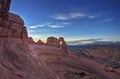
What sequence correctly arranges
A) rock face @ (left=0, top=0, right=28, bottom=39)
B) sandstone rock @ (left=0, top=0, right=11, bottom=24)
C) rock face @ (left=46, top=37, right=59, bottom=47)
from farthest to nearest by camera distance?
rock face @ (left=46, top=37, right=59, bottom=47) → rock face @ (left=0, top=0, right=28, bottom=39) → sandstone rock @ (left=0, top=0, right=11, bottom=24)

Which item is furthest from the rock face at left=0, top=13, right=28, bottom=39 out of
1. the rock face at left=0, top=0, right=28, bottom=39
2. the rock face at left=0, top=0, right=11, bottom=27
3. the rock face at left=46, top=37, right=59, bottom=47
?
the rock face at left=46, top=37, right=59, bottom=47

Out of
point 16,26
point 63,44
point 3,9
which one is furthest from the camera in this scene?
point 63,44

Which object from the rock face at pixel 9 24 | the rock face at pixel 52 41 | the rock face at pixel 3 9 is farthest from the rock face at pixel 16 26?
the rock face at pixel 52 41

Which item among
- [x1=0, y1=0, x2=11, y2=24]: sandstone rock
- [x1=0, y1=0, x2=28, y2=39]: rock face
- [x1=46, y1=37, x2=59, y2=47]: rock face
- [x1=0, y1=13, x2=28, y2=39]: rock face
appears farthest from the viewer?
[x1=46, y1=37, x2=59, y2=47]: rock face

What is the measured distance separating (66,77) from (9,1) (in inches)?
1029

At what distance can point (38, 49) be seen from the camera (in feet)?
165

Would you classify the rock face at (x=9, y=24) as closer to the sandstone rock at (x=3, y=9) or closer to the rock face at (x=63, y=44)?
the sandstone rock at (x=3, y=9)

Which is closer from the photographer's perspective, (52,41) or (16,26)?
(16,26)

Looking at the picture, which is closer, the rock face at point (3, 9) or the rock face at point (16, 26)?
the rock face at point (3, 9)

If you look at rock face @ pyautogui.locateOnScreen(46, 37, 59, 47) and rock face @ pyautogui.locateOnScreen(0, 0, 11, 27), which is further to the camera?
rock face @ pyautogui.locateOnScreen(46, 37, 59, 47)

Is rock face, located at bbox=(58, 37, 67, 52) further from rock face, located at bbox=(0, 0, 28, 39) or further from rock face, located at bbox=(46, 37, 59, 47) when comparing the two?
rock face, located at bbox=(0, 0, 28, 39)

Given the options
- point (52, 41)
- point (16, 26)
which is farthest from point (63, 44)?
point (16, 26)

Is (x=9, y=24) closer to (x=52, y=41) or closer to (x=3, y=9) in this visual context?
(x=3, y=9)

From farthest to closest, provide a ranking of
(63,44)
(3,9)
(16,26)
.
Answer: (63,44)
(16,26)
(3,9)
